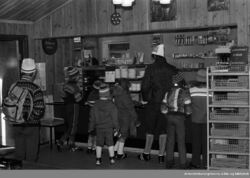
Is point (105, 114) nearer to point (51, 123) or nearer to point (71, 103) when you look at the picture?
point (71, 103)

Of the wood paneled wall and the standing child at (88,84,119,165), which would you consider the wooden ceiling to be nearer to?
the wood paneled wall

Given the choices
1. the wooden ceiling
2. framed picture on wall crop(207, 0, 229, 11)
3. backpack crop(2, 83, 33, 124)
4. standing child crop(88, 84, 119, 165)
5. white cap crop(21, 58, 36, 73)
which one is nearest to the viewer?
backpack crop(2, 83, 33, 124)

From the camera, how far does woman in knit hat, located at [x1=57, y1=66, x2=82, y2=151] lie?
8.01 metres

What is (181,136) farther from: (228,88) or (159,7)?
(159,7)

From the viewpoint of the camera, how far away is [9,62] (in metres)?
8.88

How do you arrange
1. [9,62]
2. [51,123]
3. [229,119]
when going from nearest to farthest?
1. [229,119]
2. [51,123]
3. [9,62]

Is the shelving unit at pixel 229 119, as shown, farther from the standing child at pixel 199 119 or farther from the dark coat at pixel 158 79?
the dark coat at pixel 158 79

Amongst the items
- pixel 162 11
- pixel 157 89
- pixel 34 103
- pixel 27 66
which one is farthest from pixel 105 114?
pixel 162 11

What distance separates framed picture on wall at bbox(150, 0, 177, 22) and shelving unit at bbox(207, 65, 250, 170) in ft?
5.40

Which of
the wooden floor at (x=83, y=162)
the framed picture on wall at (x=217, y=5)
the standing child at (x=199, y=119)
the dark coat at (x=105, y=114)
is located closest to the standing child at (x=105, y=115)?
the dark coat at (x=105, y=114)

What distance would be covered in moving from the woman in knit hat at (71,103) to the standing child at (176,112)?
2.23 meters

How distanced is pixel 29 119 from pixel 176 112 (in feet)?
7.29

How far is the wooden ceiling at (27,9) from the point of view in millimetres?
7905

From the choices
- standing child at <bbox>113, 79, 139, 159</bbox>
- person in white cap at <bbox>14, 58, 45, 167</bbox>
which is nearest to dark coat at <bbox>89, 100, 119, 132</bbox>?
standing child at <bbox>113, 79, 139, 159</bbox>
